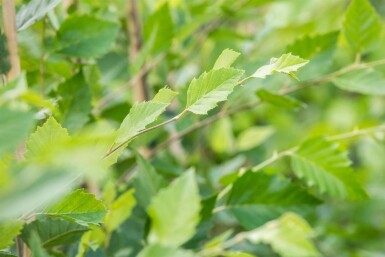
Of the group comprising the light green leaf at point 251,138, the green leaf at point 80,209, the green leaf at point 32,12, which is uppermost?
the green leaf at point 32,12

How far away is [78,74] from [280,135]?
59 cm

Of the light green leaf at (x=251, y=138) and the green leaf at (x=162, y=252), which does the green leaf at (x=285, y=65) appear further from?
the light green leaf at (x=251, y=138)

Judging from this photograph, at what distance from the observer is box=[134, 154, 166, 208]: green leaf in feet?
1.47

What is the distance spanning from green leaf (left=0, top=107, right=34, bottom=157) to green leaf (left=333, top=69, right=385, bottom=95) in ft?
1.17

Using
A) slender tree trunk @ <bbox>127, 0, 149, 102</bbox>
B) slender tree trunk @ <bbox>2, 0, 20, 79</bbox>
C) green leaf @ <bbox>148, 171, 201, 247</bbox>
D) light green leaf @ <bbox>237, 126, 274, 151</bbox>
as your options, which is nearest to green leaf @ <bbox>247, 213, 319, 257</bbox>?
green leaf @ <bbox>148, 171, 201, 247</bbox>

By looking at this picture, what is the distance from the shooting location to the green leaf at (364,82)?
50cm

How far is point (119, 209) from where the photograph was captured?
0.43 metres

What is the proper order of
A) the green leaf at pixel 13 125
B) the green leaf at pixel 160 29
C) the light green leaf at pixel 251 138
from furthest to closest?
the light green leaf at pixel 251 138 < the green leaf at pixel 160 29 < the green leaf at pixel 13 125

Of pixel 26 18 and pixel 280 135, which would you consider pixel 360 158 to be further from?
pixel 26 18

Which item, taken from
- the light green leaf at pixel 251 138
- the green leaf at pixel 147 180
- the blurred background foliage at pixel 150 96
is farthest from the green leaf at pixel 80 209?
the light green leaf at pixel 251 138

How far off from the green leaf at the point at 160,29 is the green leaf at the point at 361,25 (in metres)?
0.16

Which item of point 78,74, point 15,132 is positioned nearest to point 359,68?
point 78,74

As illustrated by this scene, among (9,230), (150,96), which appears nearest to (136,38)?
(150,96)

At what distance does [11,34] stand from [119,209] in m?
0.14
